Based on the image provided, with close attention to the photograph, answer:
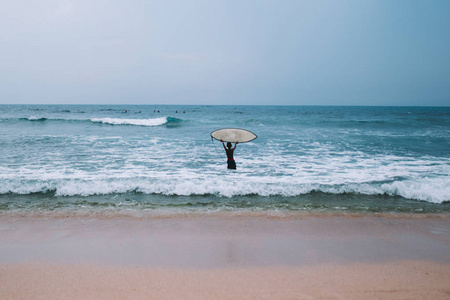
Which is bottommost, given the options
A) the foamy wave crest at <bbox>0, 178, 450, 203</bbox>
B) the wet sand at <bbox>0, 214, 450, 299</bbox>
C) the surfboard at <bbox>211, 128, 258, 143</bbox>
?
the wet sand at <bbox>0, 214, 450, 299</bbox>

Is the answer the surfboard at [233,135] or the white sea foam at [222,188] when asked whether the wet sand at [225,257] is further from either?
the surfboard at [233,135]

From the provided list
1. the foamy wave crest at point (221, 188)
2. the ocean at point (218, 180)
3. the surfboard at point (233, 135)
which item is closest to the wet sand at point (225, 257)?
the ocean at point (218, 180)

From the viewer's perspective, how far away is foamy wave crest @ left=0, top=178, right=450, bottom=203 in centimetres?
778

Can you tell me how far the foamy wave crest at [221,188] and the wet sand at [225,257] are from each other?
163 centimetres

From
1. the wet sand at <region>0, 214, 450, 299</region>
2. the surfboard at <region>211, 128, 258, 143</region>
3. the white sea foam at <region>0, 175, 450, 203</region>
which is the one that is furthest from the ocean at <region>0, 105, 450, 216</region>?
the surfboard at <region>211, 128, 258, 143</region>

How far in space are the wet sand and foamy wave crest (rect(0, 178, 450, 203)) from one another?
5.36 feet

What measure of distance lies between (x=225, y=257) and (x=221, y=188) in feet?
11.8

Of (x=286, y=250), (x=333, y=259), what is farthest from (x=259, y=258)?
(x=333, y=259)

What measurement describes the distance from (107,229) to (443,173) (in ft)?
39.4

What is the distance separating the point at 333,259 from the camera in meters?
4.43

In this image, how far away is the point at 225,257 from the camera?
14.6 feet

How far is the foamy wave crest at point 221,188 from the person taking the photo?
7.78 metres

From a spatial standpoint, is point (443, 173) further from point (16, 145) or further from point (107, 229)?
point (16, 145)

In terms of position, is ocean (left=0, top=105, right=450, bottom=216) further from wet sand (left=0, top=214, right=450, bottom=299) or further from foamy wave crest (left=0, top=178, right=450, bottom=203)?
wet sand (left=0, top=214, right=450, bottom=299)
